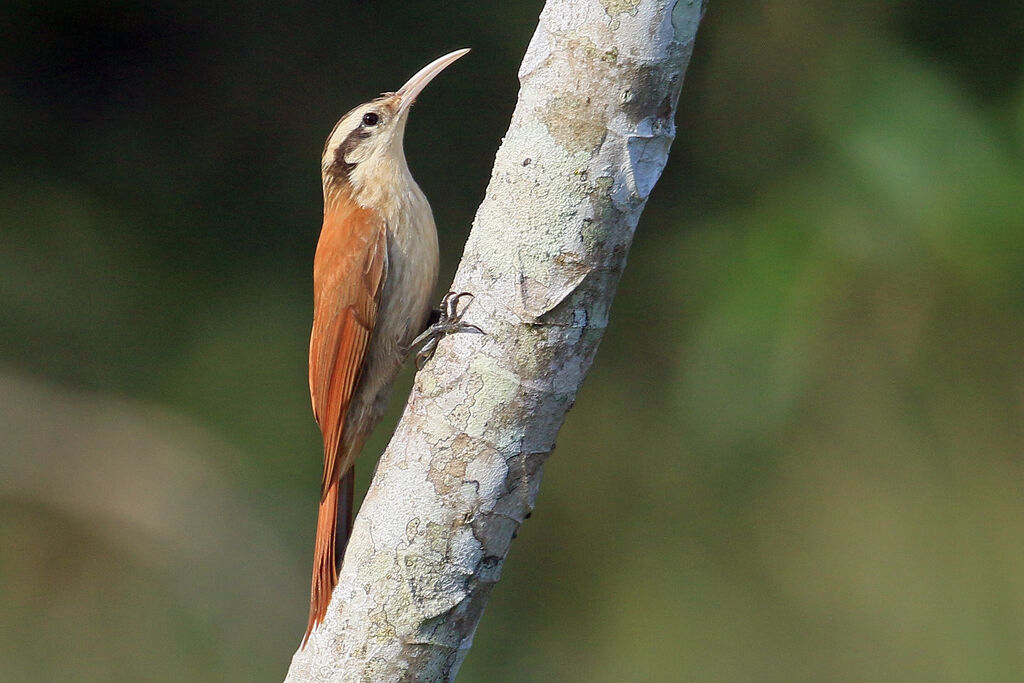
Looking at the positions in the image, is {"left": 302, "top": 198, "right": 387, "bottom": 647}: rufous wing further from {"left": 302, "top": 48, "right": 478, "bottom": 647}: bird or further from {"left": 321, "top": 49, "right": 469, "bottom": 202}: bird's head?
{"left": 321, "top": 49, "right": 469, "bottom": 202}: bird's head

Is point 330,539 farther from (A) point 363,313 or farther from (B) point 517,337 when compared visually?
(B) point 517,337

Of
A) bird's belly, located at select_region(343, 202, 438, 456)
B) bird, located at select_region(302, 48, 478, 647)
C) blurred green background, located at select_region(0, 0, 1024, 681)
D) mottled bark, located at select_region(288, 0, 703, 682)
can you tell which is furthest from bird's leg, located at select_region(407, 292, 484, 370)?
blurred green background, located at select_region(0, 0, 1024, 681)

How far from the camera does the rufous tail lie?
6.73 feet

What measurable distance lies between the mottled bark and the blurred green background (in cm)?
238

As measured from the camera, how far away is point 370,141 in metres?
2.72

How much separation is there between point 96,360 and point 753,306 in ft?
9.52

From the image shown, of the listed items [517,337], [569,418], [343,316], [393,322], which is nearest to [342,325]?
[343,316]

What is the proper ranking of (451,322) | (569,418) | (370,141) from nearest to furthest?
1. (451,322)
2. (370,141)
3. (569,418)

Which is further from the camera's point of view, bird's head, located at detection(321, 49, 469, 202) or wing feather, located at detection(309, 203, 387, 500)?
bird's head, located at detection(321, 49, 469, 202)

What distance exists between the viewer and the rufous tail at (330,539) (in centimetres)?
205

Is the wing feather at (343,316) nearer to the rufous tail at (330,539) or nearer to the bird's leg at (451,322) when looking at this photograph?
the rufous tail at (330,539)

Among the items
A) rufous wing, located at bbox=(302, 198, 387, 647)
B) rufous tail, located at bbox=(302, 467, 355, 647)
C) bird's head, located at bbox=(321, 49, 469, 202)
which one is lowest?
rufous tail, located at bbox=(302, 467, 355, 647)

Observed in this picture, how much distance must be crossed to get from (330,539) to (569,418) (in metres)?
2.37

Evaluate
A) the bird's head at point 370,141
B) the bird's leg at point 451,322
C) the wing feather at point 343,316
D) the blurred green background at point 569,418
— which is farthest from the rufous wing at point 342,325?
the blurred green background at point 569,418
